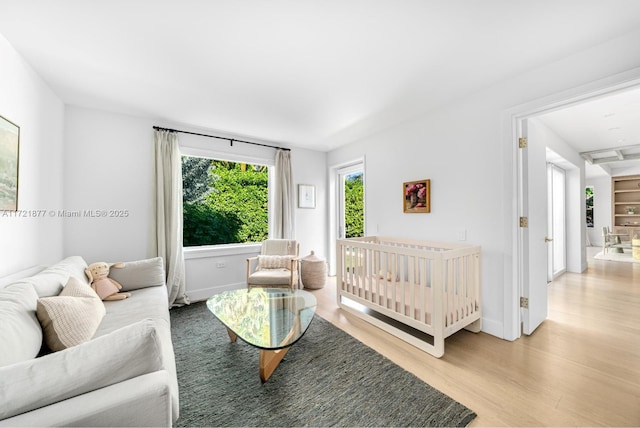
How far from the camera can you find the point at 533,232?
2.42 m

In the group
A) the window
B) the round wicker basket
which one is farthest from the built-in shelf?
the window

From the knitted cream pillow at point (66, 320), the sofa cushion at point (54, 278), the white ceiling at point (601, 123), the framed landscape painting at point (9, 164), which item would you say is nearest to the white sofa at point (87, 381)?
the knitted cream pillow at point (66, 320)

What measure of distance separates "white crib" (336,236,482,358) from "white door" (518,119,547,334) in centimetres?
39

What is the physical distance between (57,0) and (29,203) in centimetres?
162

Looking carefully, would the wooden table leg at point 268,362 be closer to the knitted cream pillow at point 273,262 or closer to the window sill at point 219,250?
the knitted cream pillow at point 273,262

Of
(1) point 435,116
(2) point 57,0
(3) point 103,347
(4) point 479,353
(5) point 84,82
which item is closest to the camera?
(3) point 103,347

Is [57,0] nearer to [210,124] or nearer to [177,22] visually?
[177,22]

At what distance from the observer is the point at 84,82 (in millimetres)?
2332

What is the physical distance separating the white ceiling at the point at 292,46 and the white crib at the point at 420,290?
5.09ft

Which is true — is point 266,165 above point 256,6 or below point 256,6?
Result: below

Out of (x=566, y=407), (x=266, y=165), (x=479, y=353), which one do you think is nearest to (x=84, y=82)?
(x=266, y=165)

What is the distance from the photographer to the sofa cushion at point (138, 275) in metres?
2.51

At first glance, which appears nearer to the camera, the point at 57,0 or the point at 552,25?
the point at 57,0

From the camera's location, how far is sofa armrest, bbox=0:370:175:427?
0.73 m
